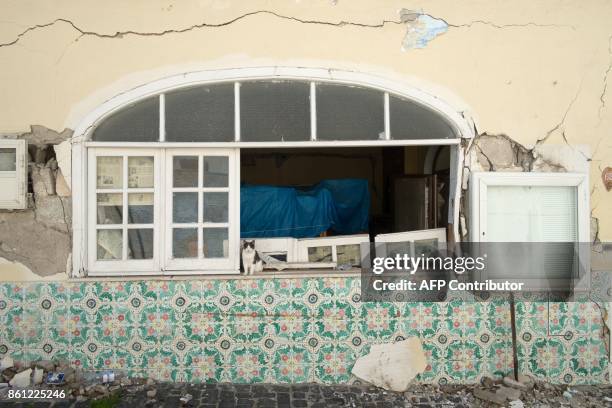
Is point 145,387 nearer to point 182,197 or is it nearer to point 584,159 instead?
point 182,197

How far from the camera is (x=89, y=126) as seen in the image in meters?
4.25

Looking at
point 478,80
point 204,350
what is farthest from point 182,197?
point 478,80

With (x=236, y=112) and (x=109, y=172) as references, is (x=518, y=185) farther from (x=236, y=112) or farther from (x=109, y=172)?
(x=109, y=172)

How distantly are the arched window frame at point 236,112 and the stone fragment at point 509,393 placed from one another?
1.83 meters

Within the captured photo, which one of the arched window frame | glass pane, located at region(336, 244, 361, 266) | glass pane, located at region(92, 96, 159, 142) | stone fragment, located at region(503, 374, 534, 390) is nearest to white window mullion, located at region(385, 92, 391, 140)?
the arched window frame

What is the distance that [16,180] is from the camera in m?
4.16

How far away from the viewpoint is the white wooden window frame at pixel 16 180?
13.6 feet

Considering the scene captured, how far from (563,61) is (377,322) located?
3.02 m

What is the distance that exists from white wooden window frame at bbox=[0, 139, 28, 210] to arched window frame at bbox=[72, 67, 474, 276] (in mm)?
399

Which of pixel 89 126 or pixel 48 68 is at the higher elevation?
pixel 48 68

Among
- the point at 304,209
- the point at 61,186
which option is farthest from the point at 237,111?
the point at 304,209

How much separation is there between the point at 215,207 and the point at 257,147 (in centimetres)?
69

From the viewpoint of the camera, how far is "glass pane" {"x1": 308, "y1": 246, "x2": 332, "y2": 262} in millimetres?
4840

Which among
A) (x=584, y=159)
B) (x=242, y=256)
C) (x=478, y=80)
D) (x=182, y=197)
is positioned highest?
(x=478, y=80)
